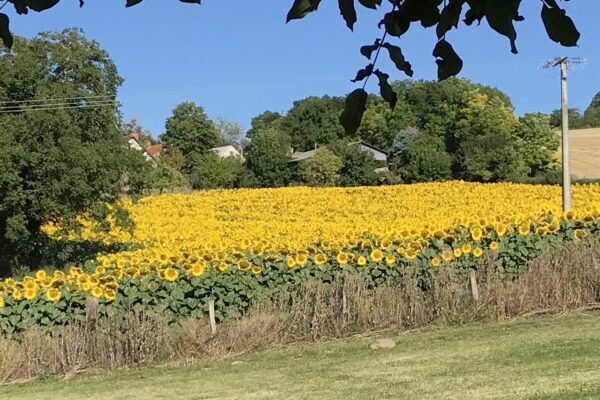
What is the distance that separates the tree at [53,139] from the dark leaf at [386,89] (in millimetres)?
17211

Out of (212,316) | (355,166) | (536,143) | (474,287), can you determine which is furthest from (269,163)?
(212,316)

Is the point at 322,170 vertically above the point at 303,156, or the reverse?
the point at 303,156

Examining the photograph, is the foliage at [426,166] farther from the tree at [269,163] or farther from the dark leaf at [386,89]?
the dark leaf at [386,89]

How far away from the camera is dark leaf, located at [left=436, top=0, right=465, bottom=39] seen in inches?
66.8

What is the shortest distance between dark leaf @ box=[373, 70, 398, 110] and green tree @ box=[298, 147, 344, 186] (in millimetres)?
49374

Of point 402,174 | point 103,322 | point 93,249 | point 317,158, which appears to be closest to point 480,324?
point 103,322

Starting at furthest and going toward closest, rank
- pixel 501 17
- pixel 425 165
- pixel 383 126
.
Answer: pixel 383 126 → pixel 425 165 → pixel 501 17

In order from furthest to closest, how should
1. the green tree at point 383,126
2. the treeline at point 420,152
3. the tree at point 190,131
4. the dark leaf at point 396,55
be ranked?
1. the tree at point 190,131
2. the green tree at point 383,126
3. the treeline at point 420,152
4. the dark leaf at point 396,55

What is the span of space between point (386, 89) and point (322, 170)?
50.7 metres

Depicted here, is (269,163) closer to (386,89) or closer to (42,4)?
(386,89)

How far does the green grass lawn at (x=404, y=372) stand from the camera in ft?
20.5

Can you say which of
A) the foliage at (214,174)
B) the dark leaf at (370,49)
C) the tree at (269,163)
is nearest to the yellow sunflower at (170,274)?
the dark leaf at (370,49)

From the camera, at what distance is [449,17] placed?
5.58ft

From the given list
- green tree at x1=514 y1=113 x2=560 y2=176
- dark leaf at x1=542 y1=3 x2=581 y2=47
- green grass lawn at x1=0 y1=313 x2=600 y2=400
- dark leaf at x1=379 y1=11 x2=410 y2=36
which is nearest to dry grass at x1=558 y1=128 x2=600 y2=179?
green tree at x1=514 y1=113 x2=560 y2=176
